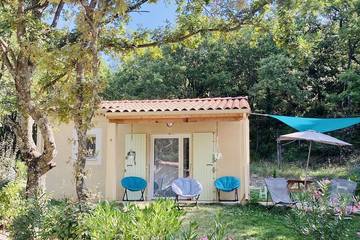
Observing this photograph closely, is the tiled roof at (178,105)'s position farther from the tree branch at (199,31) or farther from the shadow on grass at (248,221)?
the tree branch at (199,31)

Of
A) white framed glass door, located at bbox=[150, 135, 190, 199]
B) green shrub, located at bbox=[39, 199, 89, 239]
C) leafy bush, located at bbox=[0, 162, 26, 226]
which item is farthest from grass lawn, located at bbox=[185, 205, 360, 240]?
leafy bush, located at bbox=[0, 162, 26, 226]

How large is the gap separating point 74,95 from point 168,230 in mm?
2689

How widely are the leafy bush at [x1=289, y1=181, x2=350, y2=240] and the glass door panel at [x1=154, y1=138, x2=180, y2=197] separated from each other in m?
8.33

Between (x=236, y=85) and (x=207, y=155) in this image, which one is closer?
(x=207, y=155)

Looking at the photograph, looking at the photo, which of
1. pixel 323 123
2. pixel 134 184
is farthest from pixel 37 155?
pixel 323 123

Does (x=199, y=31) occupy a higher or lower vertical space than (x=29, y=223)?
higher

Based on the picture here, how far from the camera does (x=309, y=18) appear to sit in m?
22.6

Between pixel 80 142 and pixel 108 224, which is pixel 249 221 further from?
pixel 108 224

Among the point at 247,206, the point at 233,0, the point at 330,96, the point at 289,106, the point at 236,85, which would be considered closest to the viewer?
the point at 233,0

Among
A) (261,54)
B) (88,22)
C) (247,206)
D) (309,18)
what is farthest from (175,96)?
(88,22)

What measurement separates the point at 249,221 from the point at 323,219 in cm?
460

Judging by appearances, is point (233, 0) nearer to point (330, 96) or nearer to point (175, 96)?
point (330, 96)

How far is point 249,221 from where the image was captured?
28.0ft

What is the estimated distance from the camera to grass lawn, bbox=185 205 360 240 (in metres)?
7.18
